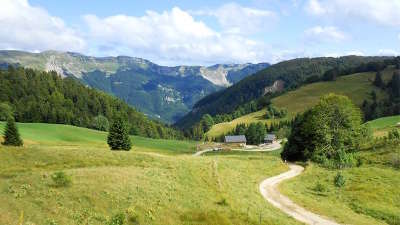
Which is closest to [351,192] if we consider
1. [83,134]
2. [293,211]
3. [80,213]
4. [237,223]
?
[293,211]

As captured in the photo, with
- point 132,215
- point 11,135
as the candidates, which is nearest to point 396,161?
point 132,215

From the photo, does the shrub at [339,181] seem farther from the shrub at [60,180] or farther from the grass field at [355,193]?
the shrub at [60,180]

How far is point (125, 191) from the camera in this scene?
3738 cm

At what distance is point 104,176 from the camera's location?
41188mm

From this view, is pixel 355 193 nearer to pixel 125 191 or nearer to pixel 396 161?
pixel 396 161

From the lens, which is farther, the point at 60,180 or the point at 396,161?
the point at 396,161

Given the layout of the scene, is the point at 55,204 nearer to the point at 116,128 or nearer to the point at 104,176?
the point at 104,176

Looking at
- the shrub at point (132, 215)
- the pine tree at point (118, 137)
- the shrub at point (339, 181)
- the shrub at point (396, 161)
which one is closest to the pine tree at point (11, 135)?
the pine tree at point (118, 137)

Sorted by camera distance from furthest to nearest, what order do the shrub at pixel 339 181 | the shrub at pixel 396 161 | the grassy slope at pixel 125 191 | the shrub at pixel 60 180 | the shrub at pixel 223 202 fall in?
the shrub at pixel 396 161, the shrub at pixel 339 181, the shrub at pixel 223 202, the shrub at pixel 60 180, the grassy slope at pixel 125 191

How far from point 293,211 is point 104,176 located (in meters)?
21.2

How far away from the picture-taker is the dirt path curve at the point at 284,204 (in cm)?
4003

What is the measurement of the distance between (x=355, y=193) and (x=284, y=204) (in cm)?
1589

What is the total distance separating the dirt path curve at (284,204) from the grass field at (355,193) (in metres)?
1.30

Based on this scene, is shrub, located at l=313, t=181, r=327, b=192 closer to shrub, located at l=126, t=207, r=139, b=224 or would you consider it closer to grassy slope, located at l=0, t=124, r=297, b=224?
grassy slope, located at l=0, t=124, r=297, b=224
